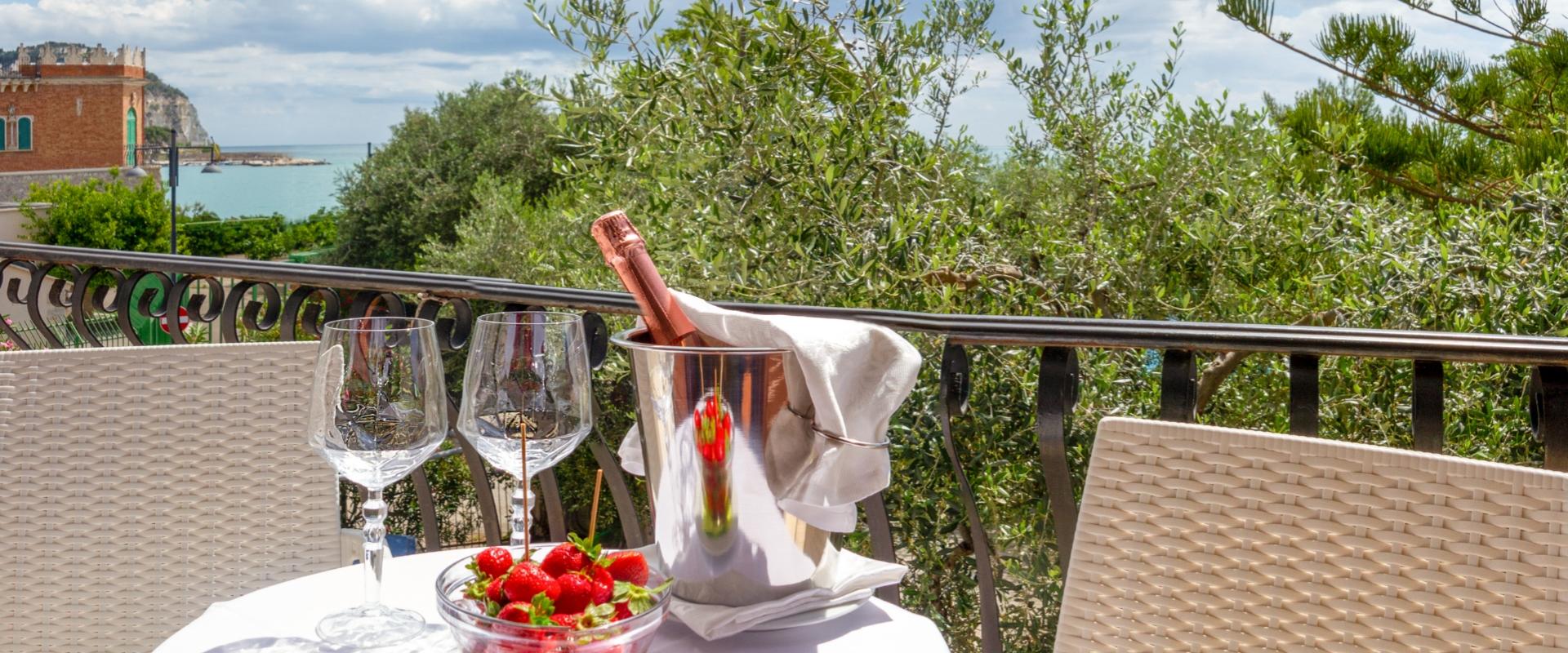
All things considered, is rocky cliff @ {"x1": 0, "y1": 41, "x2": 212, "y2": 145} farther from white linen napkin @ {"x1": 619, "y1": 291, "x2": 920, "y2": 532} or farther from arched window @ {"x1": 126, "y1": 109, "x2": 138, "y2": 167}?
white linen napkin @ {"x1": 619, "y1": 291, "x2": 920, "y2": 532}

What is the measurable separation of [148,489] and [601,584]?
1.05 metres

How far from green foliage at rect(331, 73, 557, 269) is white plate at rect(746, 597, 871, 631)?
1533 cm

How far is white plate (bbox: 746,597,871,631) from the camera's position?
99cm

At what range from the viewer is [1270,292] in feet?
15.0

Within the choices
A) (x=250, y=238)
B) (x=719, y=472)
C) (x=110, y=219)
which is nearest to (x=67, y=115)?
(x=110, y=219)

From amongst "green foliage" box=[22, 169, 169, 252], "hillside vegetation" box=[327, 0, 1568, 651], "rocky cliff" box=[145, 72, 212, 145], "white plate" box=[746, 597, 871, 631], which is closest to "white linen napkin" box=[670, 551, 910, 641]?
"white plate" box=[746, 597, 871, 631]

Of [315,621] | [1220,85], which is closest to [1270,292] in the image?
[1220,85]

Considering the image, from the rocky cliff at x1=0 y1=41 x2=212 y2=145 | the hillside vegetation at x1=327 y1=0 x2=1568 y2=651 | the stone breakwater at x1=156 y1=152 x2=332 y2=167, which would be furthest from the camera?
the stone breakwater at x1=156 y1=152 x2=332 y2=167

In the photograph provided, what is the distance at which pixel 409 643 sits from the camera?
1.01 m

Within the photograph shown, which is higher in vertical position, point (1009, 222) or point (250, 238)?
point (250, 238)

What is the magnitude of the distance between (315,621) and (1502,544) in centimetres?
103

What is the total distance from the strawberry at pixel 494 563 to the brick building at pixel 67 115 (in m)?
59.5

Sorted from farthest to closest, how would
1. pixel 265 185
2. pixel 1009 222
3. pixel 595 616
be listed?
1. pixel 265 185
2. pixel 1009 222
3. pixel 595 616

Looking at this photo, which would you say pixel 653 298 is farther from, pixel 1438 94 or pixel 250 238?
pixel 250 238
